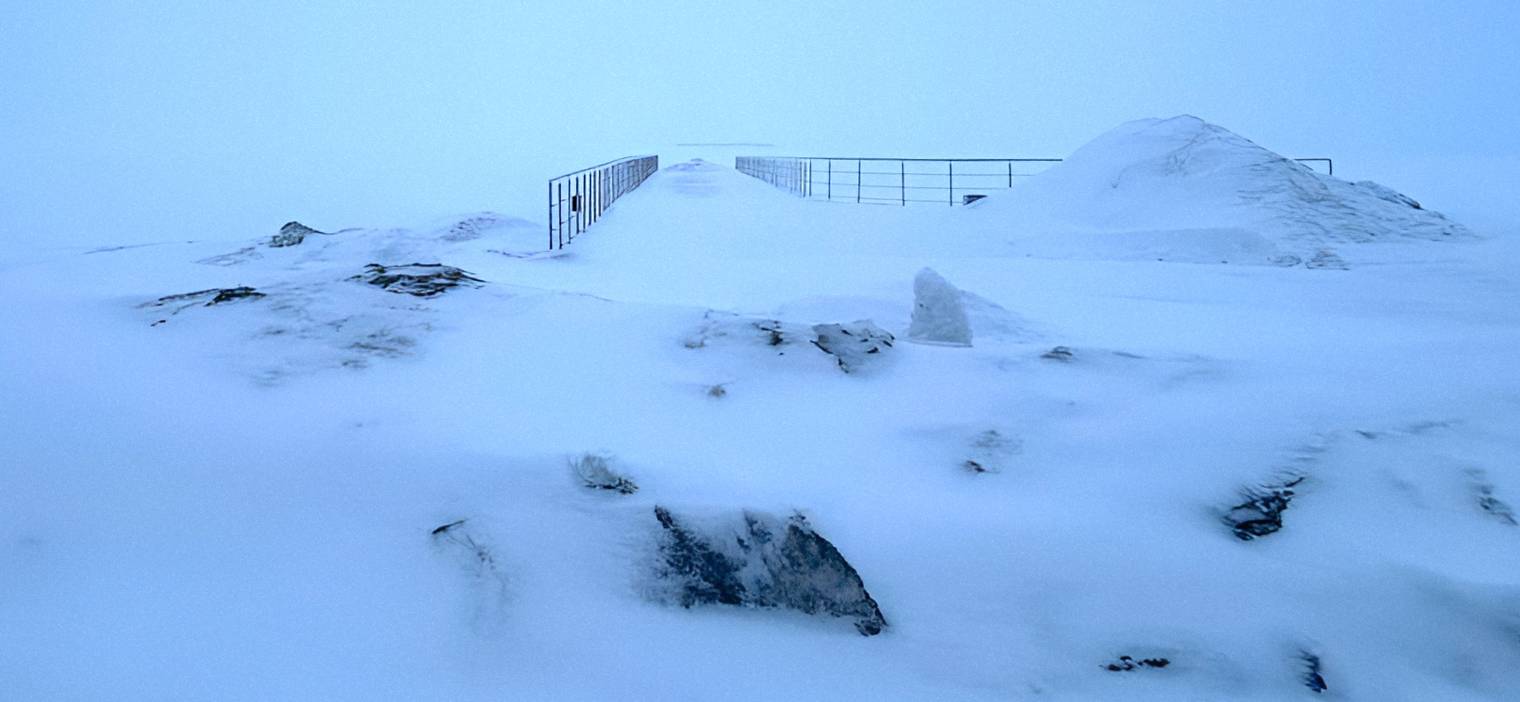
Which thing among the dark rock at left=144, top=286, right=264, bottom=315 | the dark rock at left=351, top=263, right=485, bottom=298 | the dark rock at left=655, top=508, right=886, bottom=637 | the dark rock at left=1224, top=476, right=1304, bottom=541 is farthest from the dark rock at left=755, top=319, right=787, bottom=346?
the dark rock at left=144, top=286, right=264, bottom=315

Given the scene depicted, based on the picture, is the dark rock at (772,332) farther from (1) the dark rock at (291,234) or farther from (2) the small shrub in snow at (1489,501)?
(1) the dark rock at (291,234)

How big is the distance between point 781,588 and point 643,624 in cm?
29

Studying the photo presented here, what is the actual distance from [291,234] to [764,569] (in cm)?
858

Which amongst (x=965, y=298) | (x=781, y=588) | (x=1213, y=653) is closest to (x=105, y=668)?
(x=781, y=588)

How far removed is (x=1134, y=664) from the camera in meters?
1.83

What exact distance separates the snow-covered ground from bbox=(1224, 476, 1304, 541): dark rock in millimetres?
11

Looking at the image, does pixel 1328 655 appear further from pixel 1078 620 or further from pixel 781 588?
pixel 781 588

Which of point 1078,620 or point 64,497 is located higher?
point 64,497

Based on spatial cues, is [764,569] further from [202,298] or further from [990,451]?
[202,298]

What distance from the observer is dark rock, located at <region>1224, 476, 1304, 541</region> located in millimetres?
2100

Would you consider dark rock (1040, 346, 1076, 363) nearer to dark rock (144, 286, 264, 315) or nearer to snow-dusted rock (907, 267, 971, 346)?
snow-dusted rock (907, 267, 971, 346)

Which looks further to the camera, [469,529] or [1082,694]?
[469,529]

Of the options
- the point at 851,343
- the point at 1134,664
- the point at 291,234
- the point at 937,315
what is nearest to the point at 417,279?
the point at 851,343

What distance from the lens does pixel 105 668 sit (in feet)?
5.51
